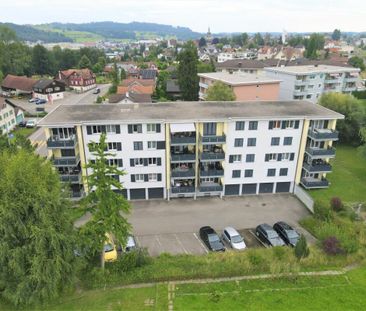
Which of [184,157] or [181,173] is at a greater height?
[184,157]

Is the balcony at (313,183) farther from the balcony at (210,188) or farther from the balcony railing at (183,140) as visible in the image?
the balcony railing at (183,140)

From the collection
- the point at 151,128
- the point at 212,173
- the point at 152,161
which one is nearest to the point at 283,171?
the point at 212,173

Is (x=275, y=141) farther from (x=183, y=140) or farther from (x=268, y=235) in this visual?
(x=268, y=235)

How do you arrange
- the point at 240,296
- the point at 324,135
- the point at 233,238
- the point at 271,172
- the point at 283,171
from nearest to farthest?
the point at 240,296 < the point at 233,238 < the point at 324,135 < the point at 271,172 < the point at 283,171

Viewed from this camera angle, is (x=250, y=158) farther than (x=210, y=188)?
No

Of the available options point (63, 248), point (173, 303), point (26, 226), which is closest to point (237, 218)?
point (173, 303)

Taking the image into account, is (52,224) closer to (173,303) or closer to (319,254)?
(173,303)

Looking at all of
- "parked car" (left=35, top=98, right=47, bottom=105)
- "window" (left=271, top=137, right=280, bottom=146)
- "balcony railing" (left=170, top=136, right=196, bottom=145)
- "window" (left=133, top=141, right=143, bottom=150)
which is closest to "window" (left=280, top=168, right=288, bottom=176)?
"window" (left=271, top=137, right=280, bottom=146)
